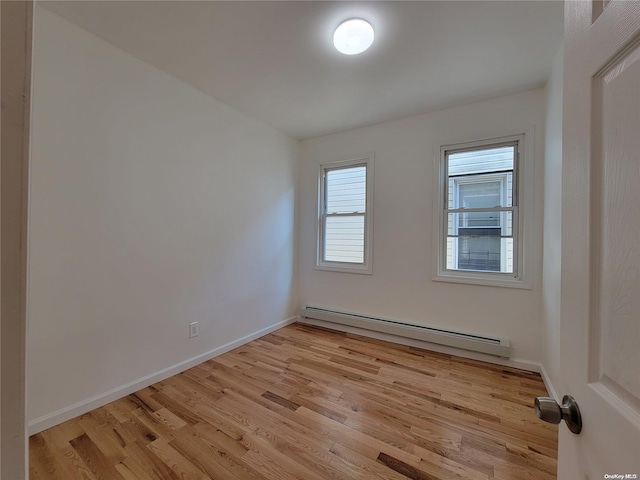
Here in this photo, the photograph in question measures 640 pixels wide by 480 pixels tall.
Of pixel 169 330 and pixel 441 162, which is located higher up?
pixel 441 162

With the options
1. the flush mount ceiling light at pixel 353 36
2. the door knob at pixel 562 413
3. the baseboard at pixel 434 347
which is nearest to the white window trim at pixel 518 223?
the baseboard at pixel 434 347

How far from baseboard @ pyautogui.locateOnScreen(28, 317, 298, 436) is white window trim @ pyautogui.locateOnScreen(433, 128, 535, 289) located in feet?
7.80

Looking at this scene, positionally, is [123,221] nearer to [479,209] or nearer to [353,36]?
[353,36]

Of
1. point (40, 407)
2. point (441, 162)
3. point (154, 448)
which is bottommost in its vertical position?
point (154, 448)

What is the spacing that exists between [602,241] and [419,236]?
7.90 ft

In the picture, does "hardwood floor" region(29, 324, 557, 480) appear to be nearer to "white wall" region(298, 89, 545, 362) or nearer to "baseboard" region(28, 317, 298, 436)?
"baseboard" region(28, 317, 298, 436)

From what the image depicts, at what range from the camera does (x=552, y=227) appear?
6.25 feet

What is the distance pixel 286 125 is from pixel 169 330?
8.33 ft

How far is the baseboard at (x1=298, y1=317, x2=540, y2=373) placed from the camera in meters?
2.30

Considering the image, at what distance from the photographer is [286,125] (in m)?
3.11

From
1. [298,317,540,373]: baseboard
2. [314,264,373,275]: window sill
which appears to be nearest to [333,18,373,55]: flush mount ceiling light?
[314,264,373,275]: window sill

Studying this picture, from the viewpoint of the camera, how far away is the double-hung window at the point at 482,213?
95.3 inches

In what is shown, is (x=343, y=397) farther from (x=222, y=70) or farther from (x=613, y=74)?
(x=222, y=70)

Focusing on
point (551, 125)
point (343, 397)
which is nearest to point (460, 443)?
point (343, 397)
